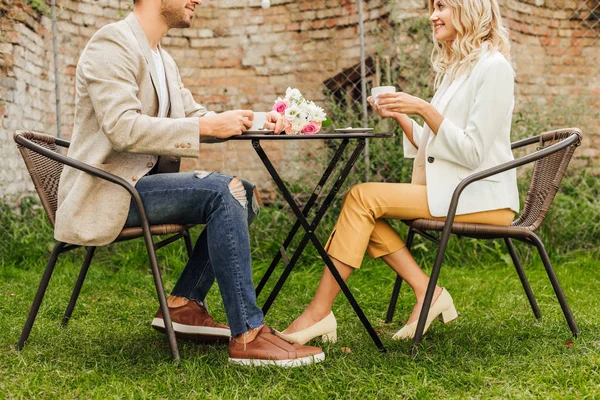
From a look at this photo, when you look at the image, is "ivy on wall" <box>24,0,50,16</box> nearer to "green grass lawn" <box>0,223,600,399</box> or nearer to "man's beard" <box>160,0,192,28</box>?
"green grass lawn" <box>0,223,600,399</box>

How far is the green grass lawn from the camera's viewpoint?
2.21m

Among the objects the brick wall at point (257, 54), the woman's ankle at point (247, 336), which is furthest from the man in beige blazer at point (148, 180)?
the brick wall at point (257, 54)

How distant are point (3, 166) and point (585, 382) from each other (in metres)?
4.53

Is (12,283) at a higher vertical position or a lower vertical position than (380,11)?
lower

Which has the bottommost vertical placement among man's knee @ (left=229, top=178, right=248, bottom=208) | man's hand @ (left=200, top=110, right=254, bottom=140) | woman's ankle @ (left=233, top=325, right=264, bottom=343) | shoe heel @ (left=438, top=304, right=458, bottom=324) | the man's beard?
shoe heel @ (left=438, top=304, right=458, bottom=324)

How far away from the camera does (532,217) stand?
9.28ft

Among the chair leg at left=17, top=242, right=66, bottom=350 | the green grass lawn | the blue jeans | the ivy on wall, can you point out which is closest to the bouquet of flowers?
the blue jeans

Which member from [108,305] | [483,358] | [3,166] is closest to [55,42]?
[3,166]

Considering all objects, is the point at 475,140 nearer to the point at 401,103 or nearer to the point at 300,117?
the point at 401,103

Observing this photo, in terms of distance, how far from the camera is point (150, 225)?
2498 millimetres

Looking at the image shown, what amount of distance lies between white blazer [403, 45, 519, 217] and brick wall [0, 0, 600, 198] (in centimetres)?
278

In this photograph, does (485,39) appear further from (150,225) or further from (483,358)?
(150,225)

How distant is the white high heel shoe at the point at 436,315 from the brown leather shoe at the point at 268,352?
17.1 inches

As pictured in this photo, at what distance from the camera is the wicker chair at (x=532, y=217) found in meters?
2.48
